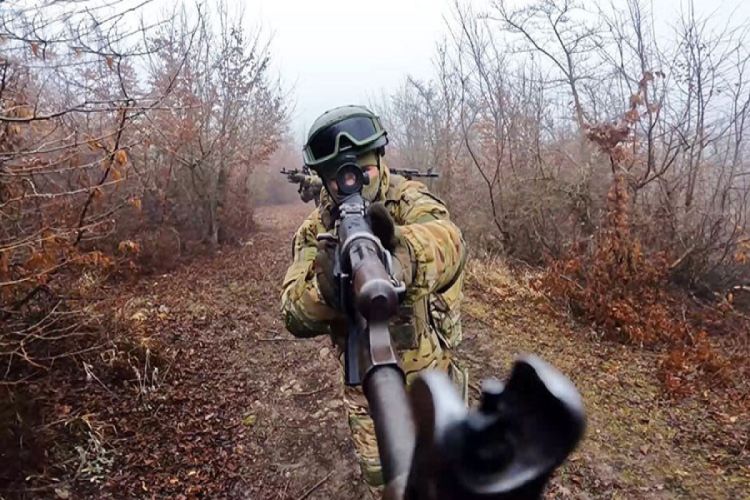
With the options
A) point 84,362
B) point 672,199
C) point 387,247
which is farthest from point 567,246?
point 387,247

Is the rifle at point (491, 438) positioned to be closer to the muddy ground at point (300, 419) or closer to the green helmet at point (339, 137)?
Answer: the green helmet at point (339, 137)

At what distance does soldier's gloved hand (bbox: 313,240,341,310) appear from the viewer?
1.26 m

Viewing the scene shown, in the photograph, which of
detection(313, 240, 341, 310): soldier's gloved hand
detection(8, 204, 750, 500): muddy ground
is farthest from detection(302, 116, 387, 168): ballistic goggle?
detection(8, 204, 750, 500): muddy ground

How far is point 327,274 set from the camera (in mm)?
1307

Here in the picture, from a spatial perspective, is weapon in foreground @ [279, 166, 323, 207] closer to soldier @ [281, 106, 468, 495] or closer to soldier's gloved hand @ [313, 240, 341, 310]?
soldier @ [281, 106, 468, 495]

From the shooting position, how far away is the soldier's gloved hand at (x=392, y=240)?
1.26 m

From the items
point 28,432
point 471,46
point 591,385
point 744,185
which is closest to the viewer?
point 28,432

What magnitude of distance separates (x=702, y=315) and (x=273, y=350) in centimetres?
559

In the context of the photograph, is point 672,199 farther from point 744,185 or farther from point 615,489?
point 615,489

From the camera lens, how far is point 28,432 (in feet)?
11.0

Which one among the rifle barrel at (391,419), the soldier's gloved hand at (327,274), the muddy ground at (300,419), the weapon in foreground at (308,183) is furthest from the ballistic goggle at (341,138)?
the weapon in foreground at (308,183)

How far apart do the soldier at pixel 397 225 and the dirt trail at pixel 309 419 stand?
1.63 meters

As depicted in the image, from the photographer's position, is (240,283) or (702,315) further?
(240,283)

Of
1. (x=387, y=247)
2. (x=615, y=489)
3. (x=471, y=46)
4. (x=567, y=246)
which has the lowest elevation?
(x=615, y=489)
